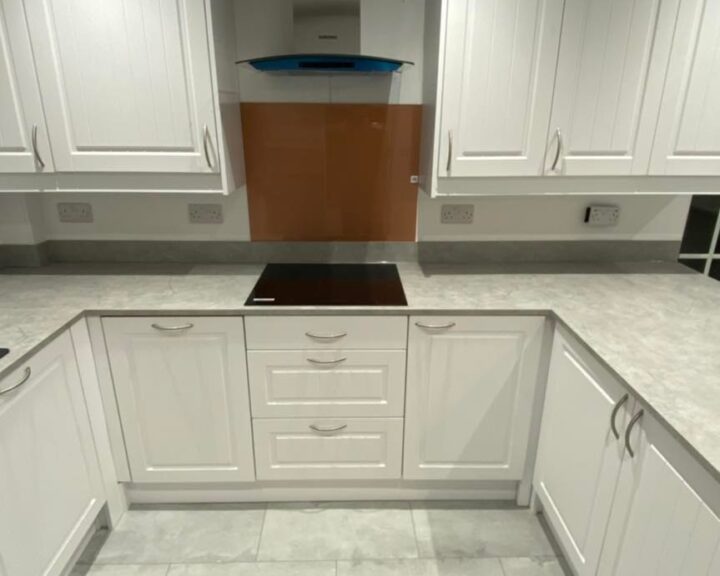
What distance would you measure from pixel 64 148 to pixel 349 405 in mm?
1337

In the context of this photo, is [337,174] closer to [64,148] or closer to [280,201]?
[280,201]

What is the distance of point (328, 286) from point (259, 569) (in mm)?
1030

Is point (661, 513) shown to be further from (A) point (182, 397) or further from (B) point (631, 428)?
(A) point (182, 397)

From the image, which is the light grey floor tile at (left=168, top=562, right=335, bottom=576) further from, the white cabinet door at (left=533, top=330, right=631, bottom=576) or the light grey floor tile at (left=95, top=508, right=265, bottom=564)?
the white cabinet door at (left=533, top=330, right=631, bottom=576)

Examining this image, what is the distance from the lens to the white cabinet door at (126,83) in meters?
1.51

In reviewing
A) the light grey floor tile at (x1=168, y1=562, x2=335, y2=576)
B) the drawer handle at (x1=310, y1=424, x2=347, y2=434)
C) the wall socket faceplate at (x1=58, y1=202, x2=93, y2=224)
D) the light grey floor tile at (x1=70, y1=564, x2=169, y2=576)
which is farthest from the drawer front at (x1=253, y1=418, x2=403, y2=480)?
the wall socket faceplate at (x1=58, y1=202, x2=93, y2=224)

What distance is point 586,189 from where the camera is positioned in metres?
1.72

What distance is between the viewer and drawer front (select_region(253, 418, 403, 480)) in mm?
1829

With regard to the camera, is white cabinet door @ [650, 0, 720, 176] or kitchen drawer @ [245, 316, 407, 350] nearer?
white cabinet door @ [650, 0, 720, 176]

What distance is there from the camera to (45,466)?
4.75ft

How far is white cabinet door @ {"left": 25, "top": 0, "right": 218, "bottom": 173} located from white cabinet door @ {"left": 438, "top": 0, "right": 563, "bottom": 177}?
80 cm

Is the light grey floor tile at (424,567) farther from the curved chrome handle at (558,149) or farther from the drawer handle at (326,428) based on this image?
the curved chrome handle at (558,149)

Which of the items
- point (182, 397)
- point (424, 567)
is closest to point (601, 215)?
point (424, 567)

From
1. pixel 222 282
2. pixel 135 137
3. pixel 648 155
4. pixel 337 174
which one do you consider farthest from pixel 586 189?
pixel 135 137
